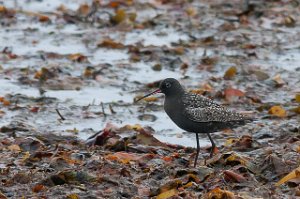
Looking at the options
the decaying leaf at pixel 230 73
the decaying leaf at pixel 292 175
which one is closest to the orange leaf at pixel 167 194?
the decaying leaf at pixel 292 175

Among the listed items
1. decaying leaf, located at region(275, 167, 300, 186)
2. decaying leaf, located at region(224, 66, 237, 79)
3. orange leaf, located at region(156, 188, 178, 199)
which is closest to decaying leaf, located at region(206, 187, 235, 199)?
orange leaf, located at region(156, 188, 178, 199)

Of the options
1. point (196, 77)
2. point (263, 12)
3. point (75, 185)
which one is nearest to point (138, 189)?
point (75, 185)

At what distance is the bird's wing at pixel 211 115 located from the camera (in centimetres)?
818

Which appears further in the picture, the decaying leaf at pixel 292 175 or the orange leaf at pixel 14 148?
the orange leaf at pixel 14 148

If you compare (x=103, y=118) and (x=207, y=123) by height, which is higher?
(x=207, y=123)

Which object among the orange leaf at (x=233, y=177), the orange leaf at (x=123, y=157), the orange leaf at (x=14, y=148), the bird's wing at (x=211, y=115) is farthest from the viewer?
the orange leaf at (x=14, y=148)

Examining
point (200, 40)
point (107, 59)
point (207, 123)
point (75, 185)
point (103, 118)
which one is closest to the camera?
point (75, 185)

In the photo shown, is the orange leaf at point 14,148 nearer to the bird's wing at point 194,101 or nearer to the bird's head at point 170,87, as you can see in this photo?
the bird's head at point 170,87

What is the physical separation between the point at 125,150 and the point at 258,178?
159 centimetres

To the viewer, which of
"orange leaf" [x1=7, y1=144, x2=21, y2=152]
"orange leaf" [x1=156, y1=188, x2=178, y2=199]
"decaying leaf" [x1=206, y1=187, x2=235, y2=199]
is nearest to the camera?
"decaying leaf" [x1=206, y1=187, x2=235, y2=199]

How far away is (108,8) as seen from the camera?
612 inches

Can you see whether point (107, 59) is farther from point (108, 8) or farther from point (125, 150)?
point (125, 150)

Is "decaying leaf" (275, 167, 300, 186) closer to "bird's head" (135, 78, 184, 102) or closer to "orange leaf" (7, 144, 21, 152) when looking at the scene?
"bird's head" (135, 78, 184, 102)

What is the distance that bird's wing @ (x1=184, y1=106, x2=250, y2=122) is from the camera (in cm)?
818
